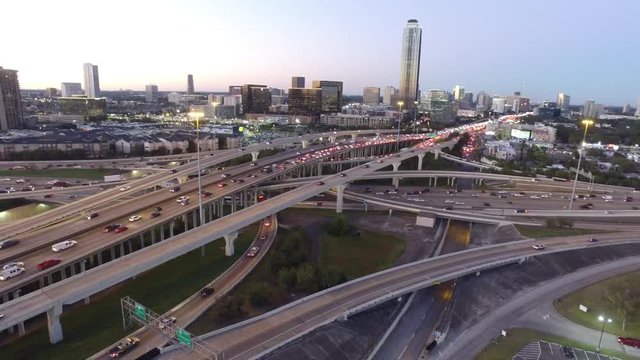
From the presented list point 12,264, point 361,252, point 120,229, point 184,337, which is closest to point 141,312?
point 184,337

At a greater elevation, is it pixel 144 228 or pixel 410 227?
pixel 144 228

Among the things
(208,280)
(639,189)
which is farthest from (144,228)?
(639,189)

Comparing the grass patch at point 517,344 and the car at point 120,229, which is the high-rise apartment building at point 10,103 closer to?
the car at point 120,229

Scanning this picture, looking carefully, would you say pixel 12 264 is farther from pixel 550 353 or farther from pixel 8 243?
Answer: pixel 550 353

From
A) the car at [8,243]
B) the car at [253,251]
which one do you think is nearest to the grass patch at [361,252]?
the car at [253,251]

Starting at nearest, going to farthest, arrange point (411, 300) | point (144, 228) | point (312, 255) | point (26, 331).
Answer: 1. point (26, 331)
2. point (411, 300)
3. point (144, 228)
4. point (312, 255)

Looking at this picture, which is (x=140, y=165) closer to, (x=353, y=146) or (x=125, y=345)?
(x=353, y=146)

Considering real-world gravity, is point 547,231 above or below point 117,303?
above
